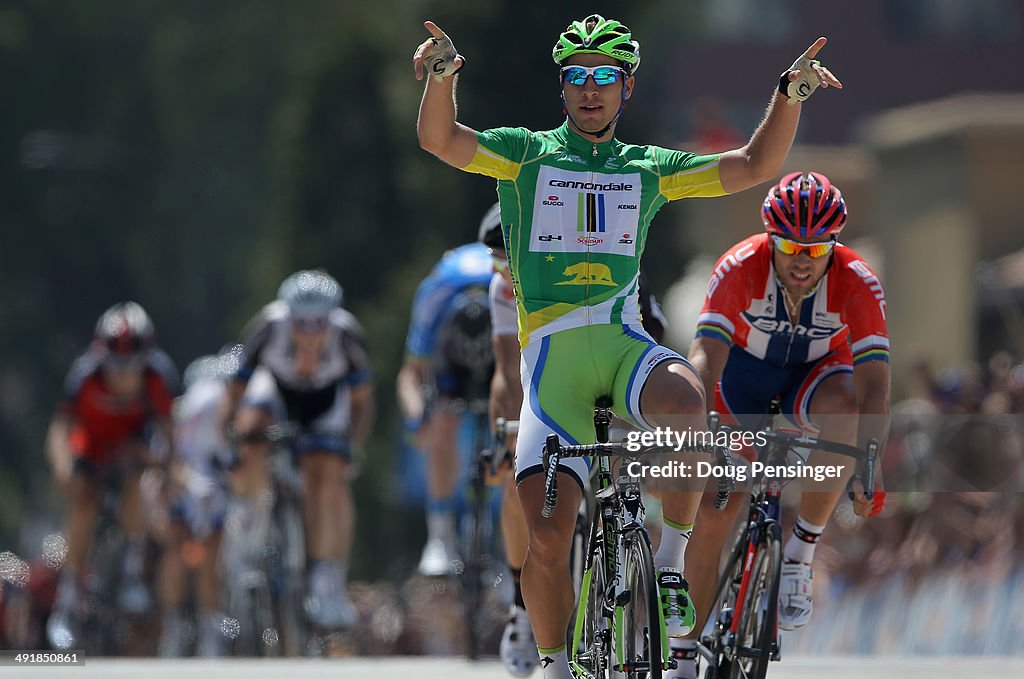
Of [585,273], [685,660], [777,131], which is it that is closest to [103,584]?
[685,660]

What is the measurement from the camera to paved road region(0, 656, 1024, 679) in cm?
1084

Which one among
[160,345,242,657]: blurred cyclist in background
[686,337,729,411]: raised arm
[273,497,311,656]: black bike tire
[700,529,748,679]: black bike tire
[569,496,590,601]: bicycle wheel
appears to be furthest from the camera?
[160,345,242,657]: blurred cyclist in background

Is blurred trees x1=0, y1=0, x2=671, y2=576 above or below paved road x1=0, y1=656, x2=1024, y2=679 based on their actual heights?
above

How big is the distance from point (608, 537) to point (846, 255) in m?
1.91

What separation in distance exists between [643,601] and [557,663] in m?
0.60

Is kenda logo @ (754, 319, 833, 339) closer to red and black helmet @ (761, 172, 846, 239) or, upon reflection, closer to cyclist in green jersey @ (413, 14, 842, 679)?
red and black helmet @ (761, 172, 846, 239)

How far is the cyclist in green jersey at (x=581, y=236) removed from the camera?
774cm

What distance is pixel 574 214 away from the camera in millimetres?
7871

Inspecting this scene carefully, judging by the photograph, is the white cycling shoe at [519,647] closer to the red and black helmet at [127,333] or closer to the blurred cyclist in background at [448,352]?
the blurred cyclist in background at [448,352]

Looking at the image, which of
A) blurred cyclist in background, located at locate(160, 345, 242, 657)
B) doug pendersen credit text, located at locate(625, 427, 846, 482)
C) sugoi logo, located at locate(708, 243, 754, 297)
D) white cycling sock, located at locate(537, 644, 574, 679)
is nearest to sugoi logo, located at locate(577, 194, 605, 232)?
doug pendersen credit text, located at locate(625, 427, 846, 482)

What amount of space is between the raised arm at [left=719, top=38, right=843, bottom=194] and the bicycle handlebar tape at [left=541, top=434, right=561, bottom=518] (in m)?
1.08

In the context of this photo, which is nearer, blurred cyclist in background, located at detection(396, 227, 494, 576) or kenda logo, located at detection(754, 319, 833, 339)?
kenda logo, located at detection(754, 319, 833, 339)

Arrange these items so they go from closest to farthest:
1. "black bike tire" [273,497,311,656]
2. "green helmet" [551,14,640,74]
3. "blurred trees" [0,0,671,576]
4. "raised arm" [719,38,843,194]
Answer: "raised arm" [719,38,843,194] < "green helmet" [551,14,640,74] < "black bike tire" [273,497,311,656] < "blurred trees" [0,0,671,576]

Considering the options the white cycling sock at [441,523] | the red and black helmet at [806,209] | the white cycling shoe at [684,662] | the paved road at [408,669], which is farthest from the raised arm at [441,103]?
the white cycling sock at [441,523]
